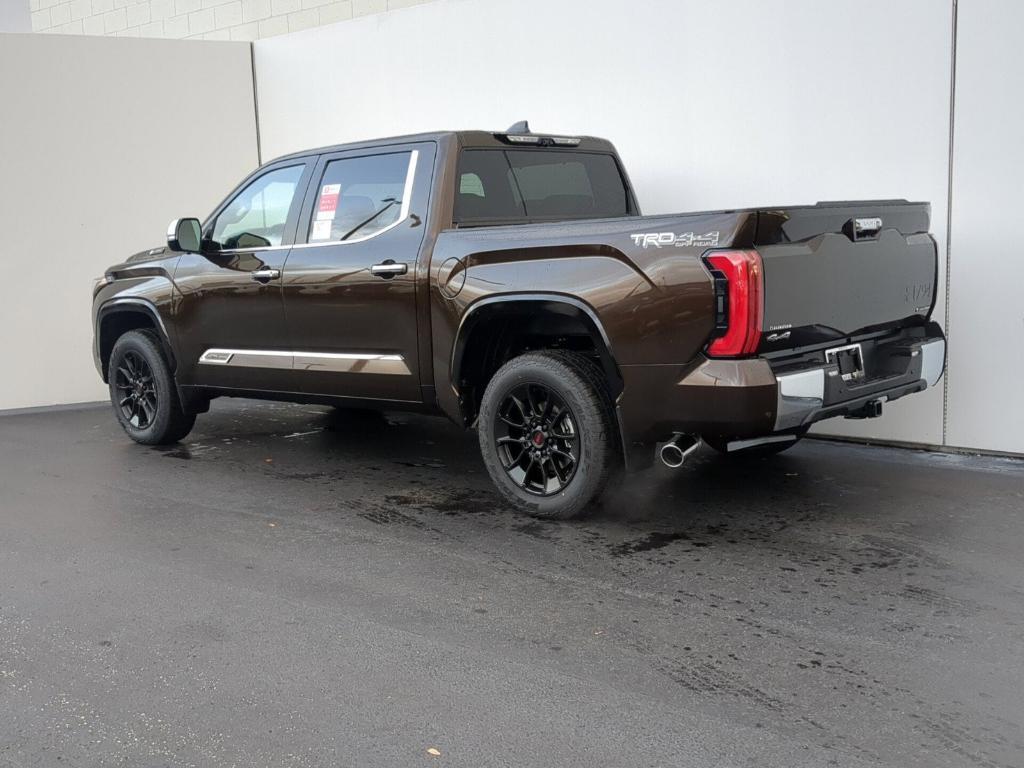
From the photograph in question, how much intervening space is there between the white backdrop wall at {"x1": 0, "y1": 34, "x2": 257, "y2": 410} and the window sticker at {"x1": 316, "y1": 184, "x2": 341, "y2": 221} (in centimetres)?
436

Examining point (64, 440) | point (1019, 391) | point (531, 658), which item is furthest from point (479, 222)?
point (64, 440)

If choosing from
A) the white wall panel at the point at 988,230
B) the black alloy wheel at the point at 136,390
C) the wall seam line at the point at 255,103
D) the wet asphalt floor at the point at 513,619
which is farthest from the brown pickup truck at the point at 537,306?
→ the wall seam line at the point at 255,103

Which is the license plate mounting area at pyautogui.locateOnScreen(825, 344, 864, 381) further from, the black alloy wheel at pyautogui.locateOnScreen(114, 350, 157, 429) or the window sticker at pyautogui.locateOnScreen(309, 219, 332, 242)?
the black alloy wheel at pyautogui.locateOnScreen(114, 350, 157, 429)

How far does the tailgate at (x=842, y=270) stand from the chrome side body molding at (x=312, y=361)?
218 centimetres

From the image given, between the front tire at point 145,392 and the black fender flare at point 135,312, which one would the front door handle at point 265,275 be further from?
the front tire at point 145,392

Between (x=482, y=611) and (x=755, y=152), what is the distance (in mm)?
4250

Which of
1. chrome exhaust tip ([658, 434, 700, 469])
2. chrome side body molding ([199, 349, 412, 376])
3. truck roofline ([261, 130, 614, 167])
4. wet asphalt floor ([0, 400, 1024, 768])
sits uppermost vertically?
truck roofline ([261, 130, 614, 167])

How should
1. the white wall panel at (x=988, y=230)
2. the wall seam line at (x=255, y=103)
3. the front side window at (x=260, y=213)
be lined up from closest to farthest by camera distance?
the white wall panel at (x=988, y=230)
the front side window at (x=260, y=213)
the wall seam line at (x=255, y=103)

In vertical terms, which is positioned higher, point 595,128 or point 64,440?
point 595,128

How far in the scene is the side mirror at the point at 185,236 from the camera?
23.0ft

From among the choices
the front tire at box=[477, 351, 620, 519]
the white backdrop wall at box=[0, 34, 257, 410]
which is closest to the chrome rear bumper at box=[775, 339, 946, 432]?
the front tire at box=[477, 351, 620, 519]

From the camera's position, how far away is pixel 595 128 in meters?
8.27

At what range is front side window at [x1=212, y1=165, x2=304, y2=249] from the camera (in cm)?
676

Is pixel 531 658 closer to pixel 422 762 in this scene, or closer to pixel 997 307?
pixel 422 762
